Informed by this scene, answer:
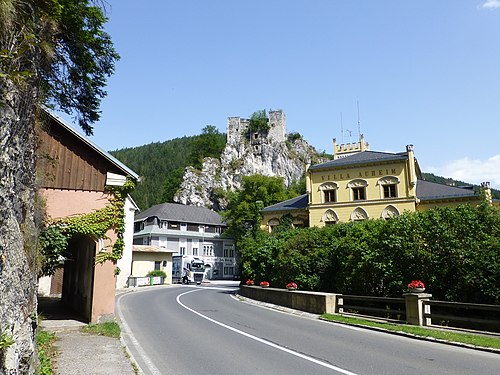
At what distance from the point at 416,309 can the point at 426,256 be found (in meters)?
2.78

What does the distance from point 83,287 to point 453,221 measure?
15518 millimetres

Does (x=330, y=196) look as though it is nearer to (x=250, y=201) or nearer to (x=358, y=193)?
(x=358, y=193)

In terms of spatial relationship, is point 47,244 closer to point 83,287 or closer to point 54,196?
point 54,196

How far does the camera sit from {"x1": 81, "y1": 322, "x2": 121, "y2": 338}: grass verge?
11.8 metres

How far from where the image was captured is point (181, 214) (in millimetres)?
70812

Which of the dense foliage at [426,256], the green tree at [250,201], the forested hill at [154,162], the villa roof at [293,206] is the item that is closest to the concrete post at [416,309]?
the dense foliage at [426,256]

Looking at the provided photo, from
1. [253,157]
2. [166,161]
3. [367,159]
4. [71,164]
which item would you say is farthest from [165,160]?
[71,164]

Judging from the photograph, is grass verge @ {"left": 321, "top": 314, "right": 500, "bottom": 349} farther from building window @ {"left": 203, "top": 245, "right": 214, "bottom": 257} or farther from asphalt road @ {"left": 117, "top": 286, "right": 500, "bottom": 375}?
building window @ {"left": 203, "top": 245, "right": 214, "bottom": 257}

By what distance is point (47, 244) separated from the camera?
43.9ft

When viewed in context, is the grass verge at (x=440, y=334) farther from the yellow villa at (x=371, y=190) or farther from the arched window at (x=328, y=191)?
the arched window at (x=328, y=191)

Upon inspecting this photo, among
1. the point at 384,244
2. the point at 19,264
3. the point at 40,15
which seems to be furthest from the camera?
the point at 384,244

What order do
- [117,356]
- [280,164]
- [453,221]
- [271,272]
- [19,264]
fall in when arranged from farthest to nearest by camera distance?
[280,164] < [271,272] < [453,221] < [117,356] < [19,264]

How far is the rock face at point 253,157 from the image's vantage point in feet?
337

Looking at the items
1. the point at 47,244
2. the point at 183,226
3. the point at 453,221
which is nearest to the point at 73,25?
the point at 47,244
